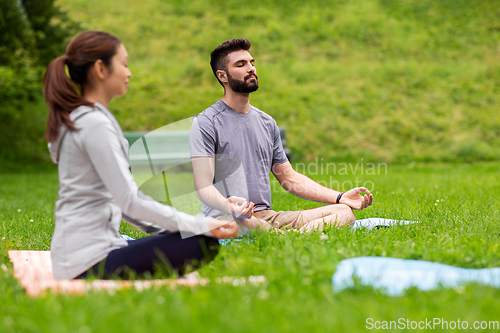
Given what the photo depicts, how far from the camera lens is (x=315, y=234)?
3574mm

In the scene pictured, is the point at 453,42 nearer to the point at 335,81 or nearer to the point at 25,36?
the point at 335,81

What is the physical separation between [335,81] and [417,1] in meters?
8.31

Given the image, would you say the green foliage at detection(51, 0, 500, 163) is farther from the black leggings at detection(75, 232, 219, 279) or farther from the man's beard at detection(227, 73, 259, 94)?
the black leggings at detection(75, 232, 219, 279)

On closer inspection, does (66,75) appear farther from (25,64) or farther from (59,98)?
(25,64)

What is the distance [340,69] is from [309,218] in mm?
14607

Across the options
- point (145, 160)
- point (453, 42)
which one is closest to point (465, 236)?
point (145, 160)

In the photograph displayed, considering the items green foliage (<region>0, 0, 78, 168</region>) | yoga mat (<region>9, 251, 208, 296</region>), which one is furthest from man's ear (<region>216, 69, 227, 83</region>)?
green foliage (<region>0, 0, 78, 168</region>)

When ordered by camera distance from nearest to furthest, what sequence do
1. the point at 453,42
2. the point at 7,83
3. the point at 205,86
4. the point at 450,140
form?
1. the point at 7,83
2. the point at 450,140
3. the point at 205,86
4. the point at 453,42

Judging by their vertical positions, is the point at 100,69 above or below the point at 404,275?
above

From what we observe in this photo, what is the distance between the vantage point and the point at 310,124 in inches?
601

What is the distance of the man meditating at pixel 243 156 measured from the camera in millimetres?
3592

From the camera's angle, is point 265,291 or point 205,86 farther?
point 205,86

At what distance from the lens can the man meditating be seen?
11.8 ft

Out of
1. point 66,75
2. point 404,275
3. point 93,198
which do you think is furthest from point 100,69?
point 404,275
